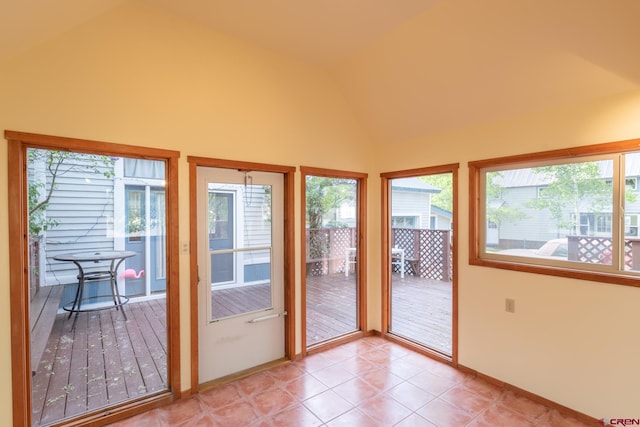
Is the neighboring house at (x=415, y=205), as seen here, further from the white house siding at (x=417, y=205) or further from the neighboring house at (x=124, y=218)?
the neighboring house at (x=124, y=218)

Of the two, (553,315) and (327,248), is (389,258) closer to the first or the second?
(327,248)

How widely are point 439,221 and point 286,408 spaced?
5126 millimetres

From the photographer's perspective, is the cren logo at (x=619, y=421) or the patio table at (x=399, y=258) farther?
the patio table at (x=399, y=258)

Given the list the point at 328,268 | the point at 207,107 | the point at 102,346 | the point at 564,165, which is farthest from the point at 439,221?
Result: the point at 102,346

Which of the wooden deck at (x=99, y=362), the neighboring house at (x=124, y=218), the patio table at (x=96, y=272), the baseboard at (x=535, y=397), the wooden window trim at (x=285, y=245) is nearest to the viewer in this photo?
the baseboard at (x=535, y=397)

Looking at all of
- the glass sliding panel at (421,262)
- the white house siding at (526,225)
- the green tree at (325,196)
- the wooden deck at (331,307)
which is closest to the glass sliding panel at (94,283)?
the green tree at (325,196)

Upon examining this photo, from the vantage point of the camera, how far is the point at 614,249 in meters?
2.23

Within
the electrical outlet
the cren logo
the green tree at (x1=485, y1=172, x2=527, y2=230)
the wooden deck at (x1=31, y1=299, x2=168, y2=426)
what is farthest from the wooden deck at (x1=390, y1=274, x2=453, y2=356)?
the wooden deck at (x1=31, y1=299, x2=168, y2=426)

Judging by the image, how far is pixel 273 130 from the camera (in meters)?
3.03

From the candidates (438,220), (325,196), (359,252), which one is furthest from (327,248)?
(438,220)

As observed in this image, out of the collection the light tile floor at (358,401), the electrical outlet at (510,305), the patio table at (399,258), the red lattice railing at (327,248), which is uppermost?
the red lattice railing at (327,248)

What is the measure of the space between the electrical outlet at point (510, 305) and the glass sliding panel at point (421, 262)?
111 centimetres

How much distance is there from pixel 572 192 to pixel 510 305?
1.06m

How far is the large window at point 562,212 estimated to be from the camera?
7.18ft
